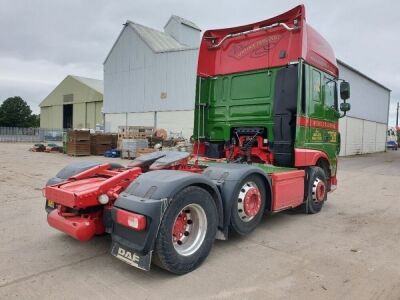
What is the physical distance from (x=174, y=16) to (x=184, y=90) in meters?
10.4

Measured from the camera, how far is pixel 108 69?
30.7m

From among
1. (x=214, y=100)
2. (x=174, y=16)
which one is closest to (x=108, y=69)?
(x=174, y=16)

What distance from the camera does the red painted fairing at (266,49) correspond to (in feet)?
19.0

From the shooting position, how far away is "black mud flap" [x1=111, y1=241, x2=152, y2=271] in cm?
320

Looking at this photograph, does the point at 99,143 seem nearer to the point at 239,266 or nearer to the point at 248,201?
A: the point at 248,201

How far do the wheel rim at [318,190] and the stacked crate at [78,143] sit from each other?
1525 centimetres

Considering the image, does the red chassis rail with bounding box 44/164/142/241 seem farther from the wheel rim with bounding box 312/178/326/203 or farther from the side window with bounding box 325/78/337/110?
the side window with bounding box 325/78/337/110

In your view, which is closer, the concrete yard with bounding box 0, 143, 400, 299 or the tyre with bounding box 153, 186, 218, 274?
the concrete yard with bounding box 0, 143, 400, 299

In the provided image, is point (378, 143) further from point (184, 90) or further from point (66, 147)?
point (66, 147)

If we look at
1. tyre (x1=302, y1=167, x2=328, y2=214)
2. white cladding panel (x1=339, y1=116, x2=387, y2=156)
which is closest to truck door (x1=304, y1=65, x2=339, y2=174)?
tyre (x1=302, y1=167, x2=328, y2=214)

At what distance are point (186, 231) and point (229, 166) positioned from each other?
3.86ft

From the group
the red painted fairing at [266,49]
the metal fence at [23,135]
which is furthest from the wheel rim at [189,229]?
the metal fence at [23,135]

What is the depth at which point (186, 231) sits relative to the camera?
3807mm

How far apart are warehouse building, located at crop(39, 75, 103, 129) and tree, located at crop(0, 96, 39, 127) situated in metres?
13.0
